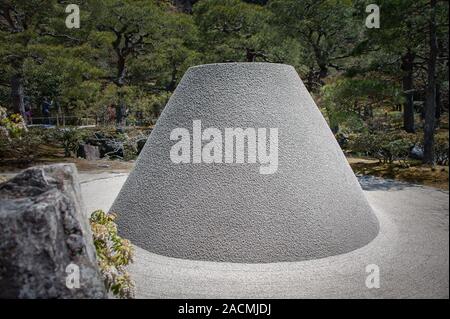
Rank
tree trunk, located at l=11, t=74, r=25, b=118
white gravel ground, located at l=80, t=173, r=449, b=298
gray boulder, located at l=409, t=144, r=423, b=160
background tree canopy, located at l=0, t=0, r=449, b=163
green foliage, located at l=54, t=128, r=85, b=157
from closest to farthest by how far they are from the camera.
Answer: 1. white gravel ground, located at l=80, t=173, r=449, b=298
2. gray boulder, located at l=409, t=144, r=423, b=160
3. background tree canopy, located at l=0, t=0, r=449, b=163
4. tree trunk, located at l=11, t=74, r=25, b=118
5. green foliage, located at l=54, t=128, r=85, b=157

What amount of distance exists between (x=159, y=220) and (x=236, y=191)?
1.09 meters

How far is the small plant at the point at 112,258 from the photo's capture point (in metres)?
3.31

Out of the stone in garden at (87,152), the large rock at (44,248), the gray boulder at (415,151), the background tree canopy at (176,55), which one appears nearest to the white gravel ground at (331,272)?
the large rock at (44,248)

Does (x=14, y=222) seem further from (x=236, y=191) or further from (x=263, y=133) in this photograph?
(x=263, y=133)

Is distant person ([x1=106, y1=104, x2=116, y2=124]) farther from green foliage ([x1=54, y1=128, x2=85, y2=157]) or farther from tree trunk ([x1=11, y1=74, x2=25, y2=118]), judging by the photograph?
tree trunk ([x1=11, y1=74, x2=25, y2=118])

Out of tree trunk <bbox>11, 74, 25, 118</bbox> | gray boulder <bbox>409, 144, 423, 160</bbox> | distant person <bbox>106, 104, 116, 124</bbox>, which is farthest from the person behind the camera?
distant person <bbox>106, 104, 116, 124</bbox>

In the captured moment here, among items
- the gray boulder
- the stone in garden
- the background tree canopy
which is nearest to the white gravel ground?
the gray boulder

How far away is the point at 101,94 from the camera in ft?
63.7

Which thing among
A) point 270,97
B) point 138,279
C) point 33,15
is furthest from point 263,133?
point 33,15

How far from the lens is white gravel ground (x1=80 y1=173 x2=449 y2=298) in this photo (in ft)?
10.7

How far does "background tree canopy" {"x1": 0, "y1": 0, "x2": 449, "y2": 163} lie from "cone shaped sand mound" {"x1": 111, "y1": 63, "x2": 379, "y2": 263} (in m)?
5.96

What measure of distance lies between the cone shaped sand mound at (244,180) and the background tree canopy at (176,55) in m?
5.96

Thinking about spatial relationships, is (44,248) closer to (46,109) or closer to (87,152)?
(87,152)

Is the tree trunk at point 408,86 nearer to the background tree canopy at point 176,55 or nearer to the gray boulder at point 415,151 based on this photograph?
the background tree canopy at point 176,55
